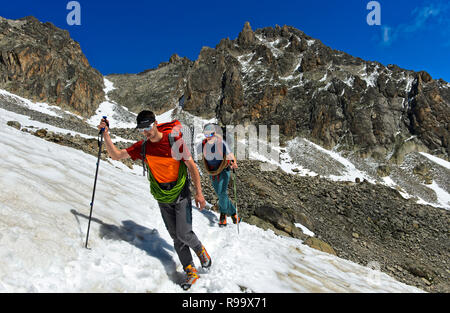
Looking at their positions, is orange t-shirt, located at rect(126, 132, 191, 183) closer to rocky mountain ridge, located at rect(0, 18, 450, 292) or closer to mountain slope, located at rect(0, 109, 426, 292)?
mountain slope, located at rect(0, 109, 426, 292)

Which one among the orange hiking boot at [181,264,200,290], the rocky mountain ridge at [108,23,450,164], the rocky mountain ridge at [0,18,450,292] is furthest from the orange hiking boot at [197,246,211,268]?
the rocky mountain ridge at [108,23,450,164]

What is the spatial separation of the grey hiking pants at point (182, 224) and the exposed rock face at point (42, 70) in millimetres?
59912

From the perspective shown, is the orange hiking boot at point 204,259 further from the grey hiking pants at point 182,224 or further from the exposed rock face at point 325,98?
the exposed rock face at point 325,98

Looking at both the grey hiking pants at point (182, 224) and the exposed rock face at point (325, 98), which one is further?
the exposed rock face at point (325, 98)

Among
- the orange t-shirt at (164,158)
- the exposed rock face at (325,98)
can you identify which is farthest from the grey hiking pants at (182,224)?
the exposed rock face at (325,98)

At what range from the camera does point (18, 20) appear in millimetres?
69312

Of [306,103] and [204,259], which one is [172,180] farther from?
[306,103]

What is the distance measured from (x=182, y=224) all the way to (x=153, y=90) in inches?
3283

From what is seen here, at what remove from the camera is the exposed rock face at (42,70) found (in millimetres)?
50438

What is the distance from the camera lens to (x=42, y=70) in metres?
55.2

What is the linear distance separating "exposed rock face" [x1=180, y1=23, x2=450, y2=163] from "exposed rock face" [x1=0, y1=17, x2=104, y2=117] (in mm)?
26499

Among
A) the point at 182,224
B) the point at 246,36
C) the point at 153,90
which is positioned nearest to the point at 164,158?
the point at 182,224

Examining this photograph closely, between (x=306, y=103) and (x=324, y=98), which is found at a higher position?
(x=324, y=98)
